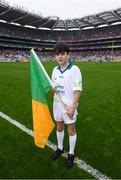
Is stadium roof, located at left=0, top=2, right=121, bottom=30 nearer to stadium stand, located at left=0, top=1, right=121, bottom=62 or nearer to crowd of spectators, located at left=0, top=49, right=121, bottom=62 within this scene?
stadium stand, located at left=0, top=1, right=121, bottom=62

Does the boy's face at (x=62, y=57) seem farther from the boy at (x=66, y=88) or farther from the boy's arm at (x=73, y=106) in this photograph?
the boy's arm at (x=73, y=106)

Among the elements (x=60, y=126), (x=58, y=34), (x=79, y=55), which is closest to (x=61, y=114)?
(x=60, y=126)

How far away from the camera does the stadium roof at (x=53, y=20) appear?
2965 inches

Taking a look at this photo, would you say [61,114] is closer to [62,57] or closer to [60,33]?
[62,57]

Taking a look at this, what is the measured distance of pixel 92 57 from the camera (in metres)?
85.2

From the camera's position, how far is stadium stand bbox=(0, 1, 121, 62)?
80.0 m

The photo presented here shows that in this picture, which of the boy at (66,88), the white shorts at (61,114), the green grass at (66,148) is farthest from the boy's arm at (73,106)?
the green grass at (66,148)

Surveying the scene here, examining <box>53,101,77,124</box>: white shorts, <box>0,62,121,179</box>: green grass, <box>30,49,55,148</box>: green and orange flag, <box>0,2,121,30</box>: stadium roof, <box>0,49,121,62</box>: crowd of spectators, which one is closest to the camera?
<box>0,62,121,179</box>: green grass

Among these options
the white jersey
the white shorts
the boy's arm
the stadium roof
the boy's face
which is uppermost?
the stadium roof

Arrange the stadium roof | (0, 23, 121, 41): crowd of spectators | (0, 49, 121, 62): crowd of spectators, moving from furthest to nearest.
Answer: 1. (0, 23, 121, 41): crowd of spectators
2. (0, 49, 121, 62): crowd of spectators
3. the stadium roof

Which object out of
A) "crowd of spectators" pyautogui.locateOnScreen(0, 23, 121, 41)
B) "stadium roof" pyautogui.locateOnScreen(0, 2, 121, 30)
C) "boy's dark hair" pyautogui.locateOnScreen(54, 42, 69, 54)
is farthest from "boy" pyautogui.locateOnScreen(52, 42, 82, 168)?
"crowd of spectators" pyautogui.locateOnScreen(0, 23, 121, 41)

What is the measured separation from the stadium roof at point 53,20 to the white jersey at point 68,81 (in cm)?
7079

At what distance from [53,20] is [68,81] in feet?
294

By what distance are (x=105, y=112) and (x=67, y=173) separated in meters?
4.47
